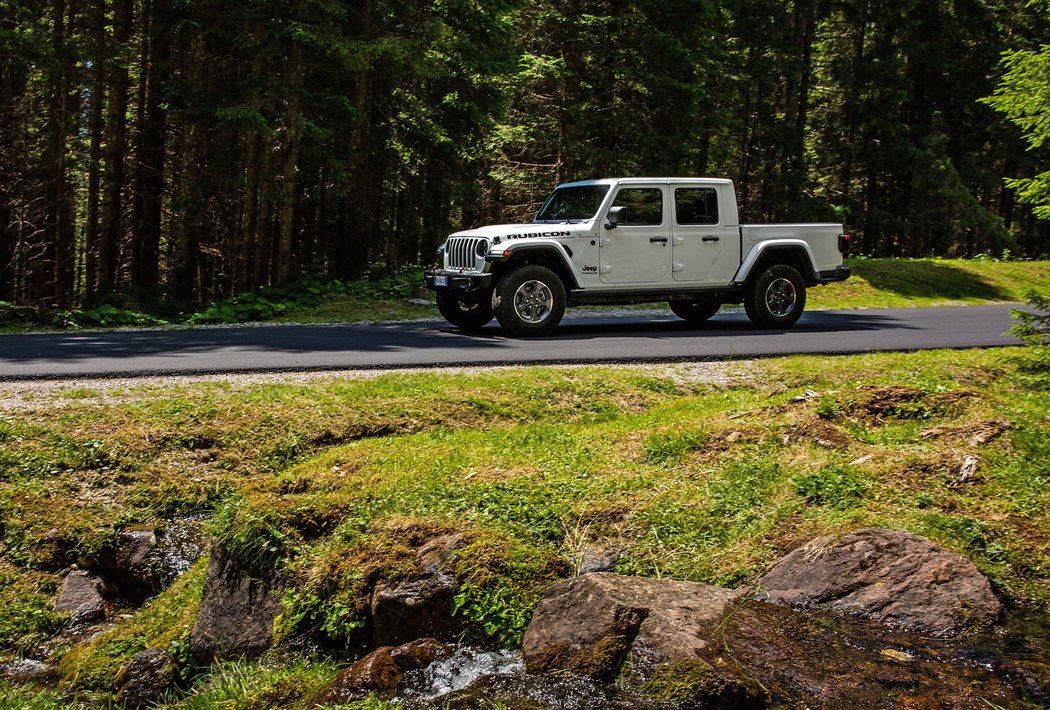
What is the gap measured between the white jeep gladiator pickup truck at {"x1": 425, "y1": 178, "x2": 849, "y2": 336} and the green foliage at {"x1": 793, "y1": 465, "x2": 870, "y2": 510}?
21.0ft

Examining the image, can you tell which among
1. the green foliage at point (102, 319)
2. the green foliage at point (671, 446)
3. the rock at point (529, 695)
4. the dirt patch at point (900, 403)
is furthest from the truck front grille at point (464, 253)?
the rock at point (529, 695)

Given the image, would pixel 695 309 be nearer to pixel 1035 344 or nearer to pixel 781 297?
pixel 781 297

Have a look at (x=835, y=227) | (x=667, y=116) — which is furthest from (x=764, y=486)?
(x=667, y=116)

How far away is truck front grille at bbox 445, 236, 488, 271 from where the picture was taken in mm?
12406

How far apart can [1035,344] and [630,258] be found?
554 cm

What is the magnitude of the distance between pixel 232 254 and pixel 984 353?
22.2 meters

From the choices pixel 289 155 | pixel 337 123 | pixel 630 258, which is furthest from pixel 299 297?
pixel 630 258

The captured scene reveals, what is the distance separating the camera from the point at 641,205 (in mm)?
13195

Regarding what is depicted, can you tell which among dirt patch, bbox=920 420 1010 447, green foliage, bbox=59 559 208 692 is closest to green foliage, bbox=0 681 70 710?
green foliage, bbox=59 559 208 692

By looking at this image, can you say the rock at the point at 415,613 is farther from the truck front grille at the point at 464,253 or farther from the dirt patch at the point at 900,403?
the truck front grille at the point at 464,253

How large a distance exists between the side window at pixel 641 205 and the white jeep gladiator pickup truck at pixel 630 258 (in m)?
0.02

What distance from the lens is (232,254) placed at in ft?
89.1

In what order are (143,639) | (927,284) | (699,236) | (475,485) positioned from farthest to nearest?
1. (927,284)
2. (699,236)
3. (475,485)
4. (143,639)

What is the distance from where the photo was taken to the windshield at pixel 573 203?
42.9 feet
